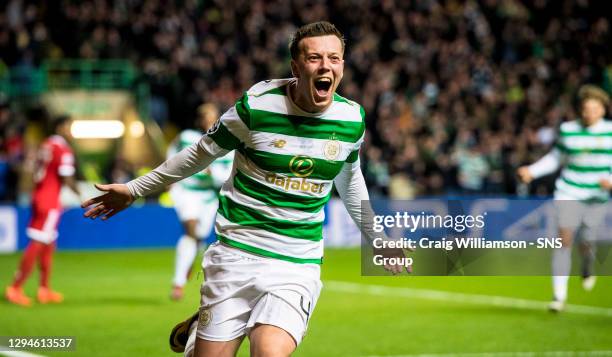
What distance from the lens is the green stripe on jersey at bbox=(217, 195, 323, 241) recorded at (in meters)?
5.36

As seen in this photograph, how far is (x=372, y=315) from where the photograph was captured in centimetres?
1127

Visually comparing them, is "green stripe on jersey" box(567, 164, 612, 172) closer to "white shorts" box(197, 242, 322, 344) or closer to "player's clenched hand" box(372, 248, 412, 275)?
"player's clenched hand" box(372, 248, 412, 275)

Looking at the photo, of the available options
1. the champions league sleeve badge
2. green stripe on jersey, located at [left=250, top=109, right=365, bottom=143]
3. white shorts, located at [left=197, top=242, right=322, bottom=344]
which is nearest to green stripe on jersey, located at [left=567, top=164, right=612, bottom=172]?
green stripe on jersey, located at [left=250, top=109, right=365, bottom=143]

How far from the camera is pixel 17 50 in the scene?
22625 millimetres

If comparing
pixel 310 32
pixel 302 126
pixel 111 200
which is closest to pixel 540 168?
Result: pixel 302 126

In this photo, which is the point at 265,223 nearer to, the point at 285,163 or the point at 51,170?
the point at 285,163

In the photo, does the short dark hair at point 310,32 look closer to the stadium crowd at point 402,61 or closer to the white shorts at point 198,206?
the white shorts at point 198,206

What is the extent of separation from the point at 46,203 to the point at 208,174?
6.84ft

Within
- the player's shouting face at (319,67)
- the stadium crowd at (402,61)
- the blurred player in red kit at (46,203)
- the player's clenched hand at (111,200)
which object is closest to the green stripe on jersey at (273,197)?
the player's shouting face at (319,67)

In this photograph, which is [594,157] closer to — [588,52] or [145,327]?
[145,327]

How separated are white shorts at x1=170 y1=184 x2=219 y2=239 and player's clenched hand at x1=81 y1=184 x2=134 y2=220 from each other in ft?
22.8

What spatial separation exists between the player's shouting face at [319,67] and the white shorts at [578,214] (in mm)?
6473

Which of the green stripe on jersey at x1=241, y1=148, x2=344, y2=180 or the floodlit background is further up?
the green stripe on jersey at x1=241, y1=148, x2=344, y2=180

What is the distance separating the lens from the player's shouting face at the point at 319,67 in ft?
17.1
